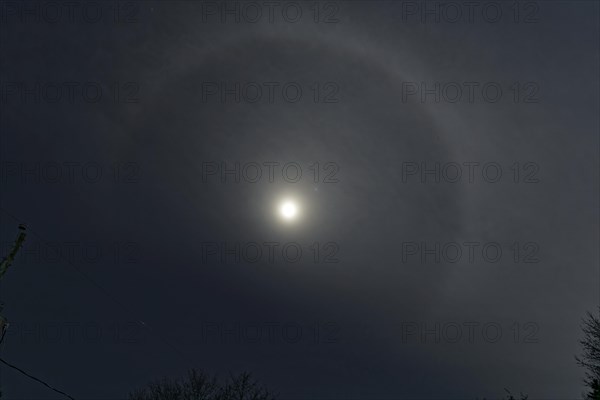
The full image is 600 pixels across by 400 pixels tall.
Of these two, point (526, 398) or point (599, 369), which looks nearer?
point (526, 398)

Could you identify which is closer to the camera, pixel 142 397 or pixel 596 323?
pixel 596 323

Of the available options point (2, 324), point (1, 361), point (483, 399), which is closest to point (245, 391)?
point (483, 399)

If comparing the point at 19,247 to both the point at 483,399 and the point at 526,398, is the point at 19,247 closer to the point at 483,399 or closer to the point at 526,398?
the point at 526,398

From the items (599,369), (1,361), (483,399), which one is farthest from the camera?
(483,399)

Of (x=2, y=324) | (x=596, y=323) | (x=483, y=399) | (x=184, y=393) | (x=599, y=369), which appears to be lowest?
(x=2, y=324)

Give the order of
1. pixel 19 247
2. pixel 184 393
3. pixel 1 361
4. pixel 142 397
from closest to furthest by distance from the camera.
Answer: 1. pixel 1 361
2. pixel 19 247
3. pixel 184 393
4. pixel 142 397

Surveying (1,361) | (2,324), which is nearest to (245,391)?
(2,324)

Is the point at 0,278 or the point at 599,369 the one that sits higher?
the point at 599,369

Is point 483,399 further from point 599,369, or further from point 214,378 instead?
point 214,378

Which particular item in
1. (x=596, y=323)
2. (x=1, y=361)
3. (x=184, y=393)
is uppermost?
(x=596, y=323)
